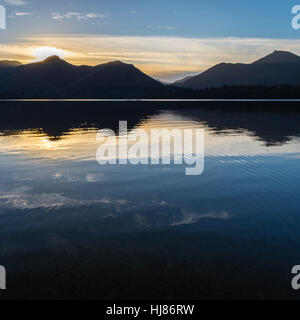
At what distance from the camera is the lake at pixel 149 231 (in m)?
8.29

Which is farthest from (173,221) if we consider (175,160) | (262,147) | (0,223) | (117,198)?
(262,147)

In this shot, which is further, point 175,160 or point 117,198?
point 175,160

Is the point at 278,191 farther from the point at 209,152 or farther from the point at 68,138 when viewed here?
the point at 68,138

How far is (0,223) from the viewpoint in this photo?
11.9 meters

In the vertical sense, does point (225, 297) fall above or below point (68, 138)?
below

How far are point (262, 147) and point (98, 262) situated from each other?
945 inches

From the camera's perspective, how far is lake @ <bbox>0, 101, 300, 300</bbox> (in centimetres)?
829

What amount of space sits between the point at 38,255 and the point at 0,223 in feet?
10.8

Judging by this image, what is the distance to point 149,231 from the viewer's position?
447 inches

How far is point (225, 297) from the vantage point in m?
7.80

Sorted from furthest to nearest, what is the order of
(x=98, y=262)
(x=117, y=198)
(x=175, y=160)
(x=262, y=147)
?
(x=262, y=147)
(x=175, y=160)
(x=117, y=198)
(x=98, y=262)

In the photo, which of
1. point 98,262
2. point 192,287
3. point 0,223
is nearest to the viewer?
point 192,287
